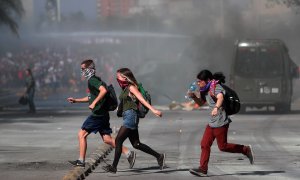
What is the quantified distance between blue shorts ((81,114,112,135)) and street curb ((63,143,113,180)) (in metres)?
0.59

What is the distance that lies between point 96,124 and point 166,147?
4628 millimetres

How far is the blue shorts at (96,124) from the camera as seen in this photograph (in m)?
15.3

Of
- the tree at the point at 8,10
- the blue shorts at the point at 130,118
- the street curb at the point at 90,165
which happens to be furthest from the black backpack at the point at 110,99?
the tree at the point at 8,10

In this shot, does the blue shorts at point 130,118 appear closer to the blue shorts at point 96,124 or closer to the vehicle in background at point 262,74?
the blue shorts at point 96,124

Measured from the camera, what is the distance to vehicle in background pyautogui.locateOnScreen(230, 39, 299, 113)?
34.0 m

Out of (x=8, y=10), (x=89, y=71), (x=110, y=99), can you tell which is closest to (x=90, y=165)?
(x=110, y=99)

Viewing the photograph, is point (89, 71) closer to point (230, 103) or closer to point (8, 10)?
point (230, 103)

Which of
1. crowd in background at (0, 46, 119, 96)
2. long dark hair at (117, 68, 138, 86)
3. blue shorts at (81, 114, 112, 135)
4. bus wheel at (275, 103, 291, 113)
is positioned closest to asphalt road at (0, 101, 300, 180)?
blue shorts at (81, 114, 112, 135)

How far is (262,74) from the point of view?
34.6 meters

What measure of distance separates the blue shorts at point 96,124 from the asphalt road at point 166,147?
24.9 inches

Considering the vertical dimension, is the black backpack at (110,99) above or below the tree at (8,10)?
above

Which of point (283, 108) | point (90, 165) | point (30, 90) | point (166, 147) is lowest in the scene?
point (283, 108)

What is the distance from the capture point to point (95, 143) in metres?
21.1

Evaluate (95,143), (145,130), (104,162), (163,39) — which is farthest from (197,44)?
(104,162)
